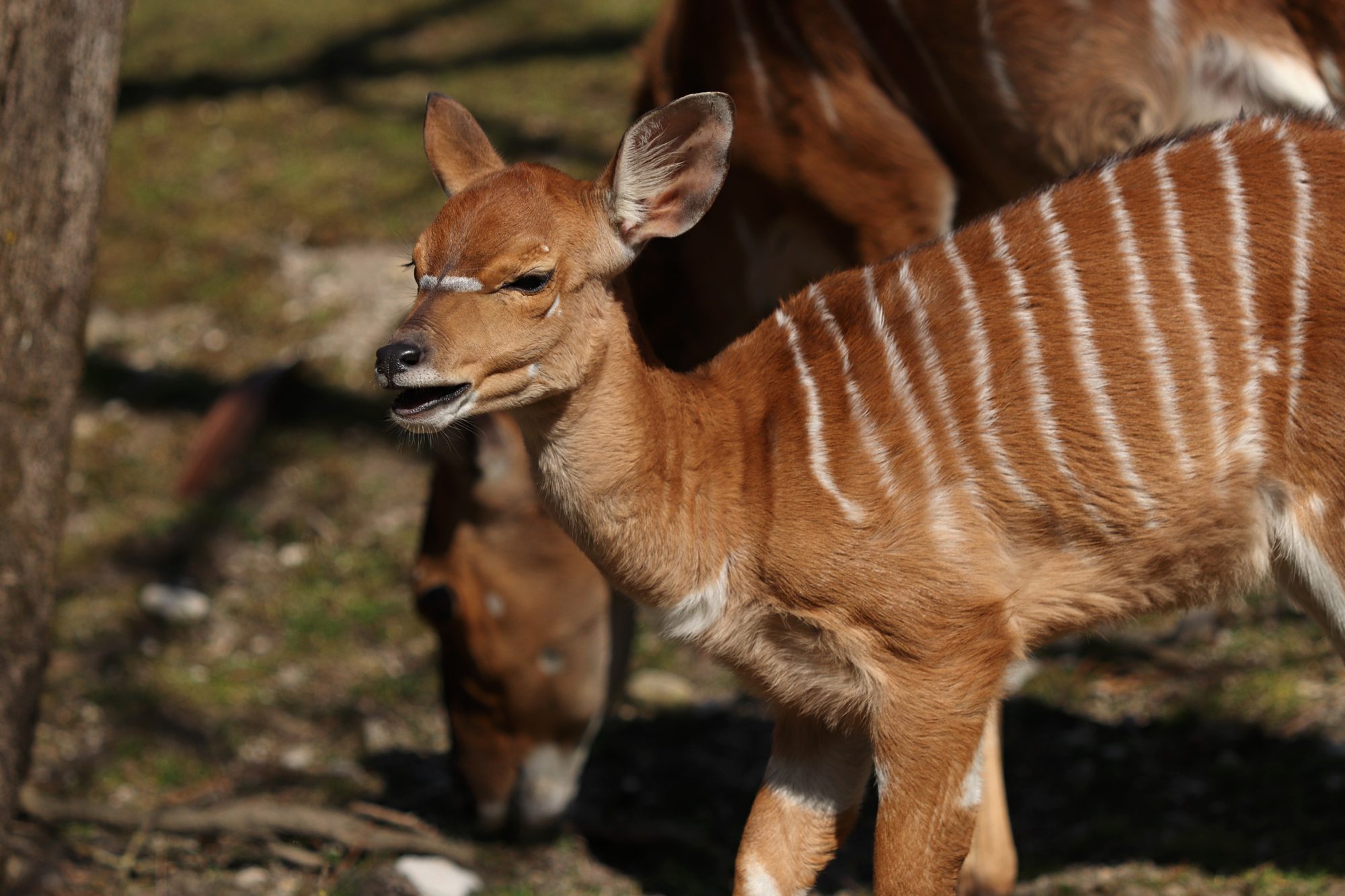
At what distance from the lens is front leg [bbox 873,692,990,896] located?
9.44 feet

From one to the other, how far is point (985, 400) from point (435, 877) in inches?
78.6

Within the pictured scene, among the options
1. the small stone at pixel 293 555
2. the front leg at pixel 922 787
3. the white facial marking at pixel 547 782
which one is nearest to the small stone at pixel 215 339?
the small stone at pixel 293 555

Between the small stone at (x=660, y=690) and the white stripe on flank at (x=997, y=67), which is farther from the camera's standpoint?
the small stone at (x=660, y=690)

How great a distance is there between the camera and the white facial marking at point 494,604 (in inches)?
173

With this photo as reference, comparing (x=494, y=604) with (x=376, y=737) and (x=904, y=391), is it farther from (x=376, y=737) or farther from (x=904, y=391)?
(x=904, y=391)

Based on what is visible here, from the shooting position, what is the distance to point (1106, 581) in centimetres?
303

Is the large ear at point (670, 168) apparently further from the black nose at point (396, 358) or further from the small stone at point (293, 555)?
the small stone at point (293, 555)

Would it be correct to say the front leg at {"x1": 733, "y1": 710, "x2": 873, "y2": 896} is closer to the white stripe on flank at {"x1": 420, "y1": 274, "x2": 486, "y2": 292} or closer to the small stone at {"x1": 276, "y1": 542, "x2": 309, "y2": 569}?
the white stripe on flank at {"x1": 420, "y1": 274, "x2": 486, "y2": 292}

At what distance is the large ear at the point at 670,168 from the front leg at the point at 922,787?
41.1 inches

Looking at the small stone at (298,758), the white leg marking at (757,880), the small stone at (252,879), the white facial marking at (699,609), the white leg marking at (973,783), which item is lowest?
the small stone at (298,758)

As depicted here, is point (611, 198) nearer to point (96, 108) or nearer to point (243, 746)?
point (96, 108)

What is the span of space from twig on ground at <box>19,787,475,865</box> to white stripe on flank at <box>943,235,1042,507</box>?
202 cm

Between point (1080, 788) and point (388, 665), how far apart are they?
2.35 meters

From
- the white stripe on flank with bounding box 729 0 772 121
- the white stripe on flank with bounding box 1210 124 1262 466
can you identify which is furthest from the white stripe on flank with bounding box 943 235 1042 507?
the white stripe on flank with bounding box 729 0 772 121
